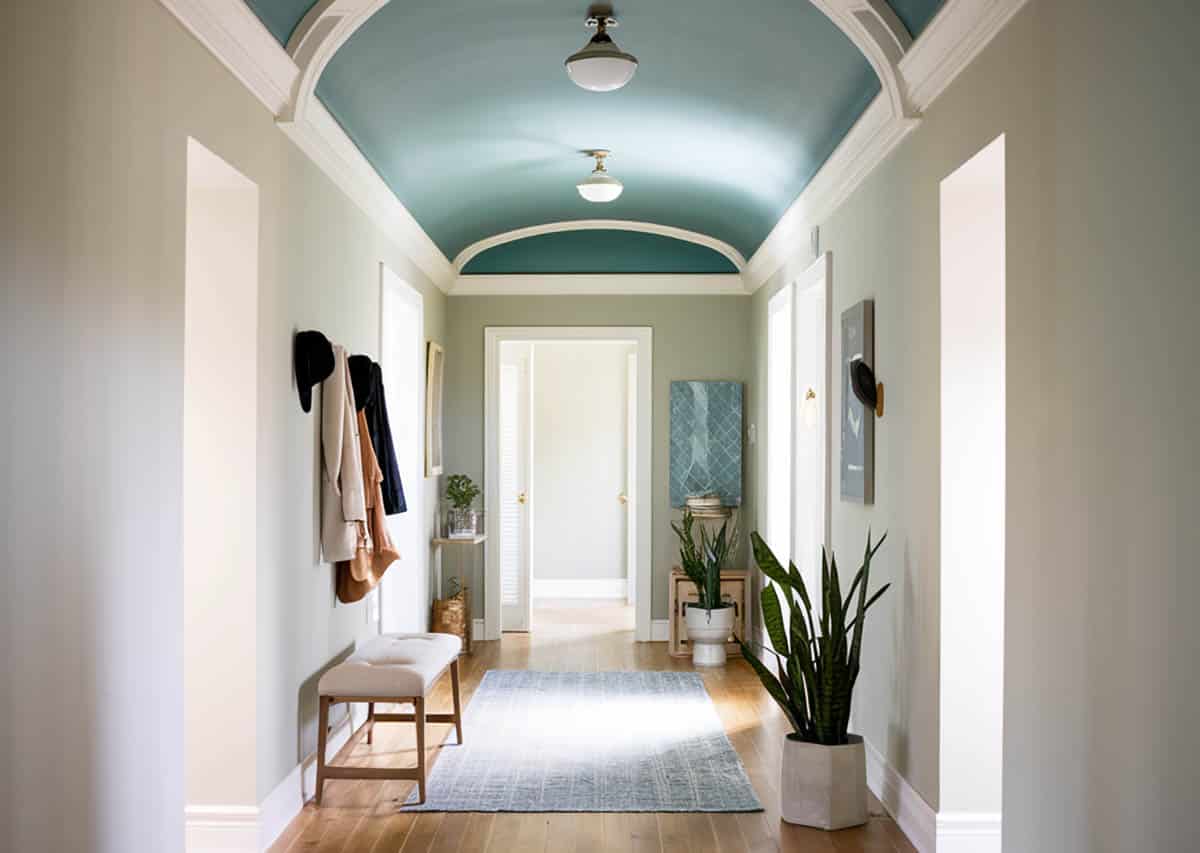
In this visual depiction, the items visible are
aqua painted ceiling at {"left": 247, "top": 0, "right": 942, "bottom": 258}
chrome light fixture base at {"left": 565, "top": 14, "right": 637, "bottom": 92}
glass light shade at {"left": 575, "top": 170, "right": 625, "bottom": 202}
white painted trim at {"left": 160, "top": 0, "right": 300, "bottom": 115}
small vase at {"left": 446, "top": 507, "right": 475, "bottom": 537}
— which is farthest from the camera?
small vase at {"left": 446, "top": 507, "right": 475, "bottom": 537}

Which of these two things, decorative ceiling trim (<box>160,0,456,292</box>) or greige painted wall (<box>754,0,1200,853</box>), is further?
decorative ceiling trim (<box>160,0,456,292</box>)

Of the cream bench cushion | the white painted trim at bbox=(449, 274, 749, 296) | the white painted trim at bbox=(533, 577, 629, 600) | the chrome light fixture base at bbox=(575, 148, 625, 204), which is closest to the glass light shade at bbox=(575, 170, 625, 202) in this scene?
the chrome light fixture base at bbox=(575, 148, 625, 204)

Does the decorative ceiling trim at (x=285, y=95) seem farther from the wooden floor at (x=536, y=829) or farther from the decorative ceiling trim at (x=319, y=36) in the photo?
the wooden floor at (x=536, y=829)

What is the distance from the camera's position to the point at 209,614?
3557mm

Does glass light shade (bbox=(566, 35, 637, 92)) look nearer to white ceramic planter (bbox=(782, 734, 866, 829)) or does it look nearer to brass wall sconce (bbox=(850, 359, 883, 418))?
brass wall sconce (bbox=(850, 359, 883, 418))

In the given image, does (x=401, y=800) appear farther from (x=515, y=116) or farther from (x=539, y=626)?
(x=539, y=626)

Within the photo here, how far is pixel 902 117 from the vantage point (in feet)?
12.1

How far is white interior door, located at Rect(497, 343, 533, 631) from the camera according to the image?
812 centimetres

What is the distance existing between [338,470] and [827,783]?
2.13m

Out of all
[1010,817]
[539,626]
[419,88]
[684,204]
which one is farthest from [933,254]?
[539,626]

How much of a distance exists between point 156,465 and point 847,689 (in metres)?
2.37

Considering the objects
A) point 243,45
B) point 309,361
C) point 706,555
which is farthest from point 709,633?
point 243,45

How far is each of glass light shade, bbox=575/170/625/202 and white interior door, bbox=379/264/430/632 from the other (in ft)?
3.78

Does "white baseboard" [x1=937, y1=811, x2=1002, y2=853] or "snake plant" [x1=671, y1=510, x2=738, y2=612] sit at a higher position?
"snake plant" [x1=671, y1=510, x2=738, y2=612]
